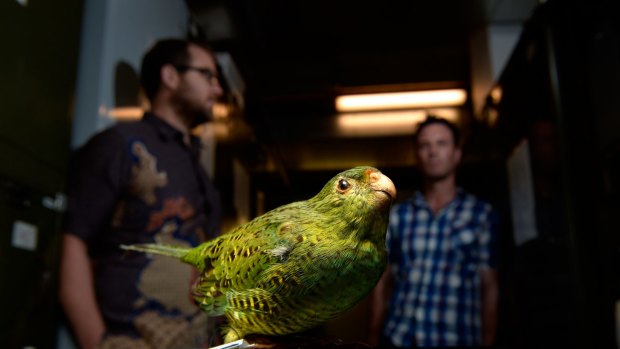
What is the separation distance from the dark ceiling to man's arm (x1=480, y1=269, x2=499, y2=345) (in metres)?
0.50

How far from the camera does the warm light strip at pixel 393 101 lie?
4.74 feet

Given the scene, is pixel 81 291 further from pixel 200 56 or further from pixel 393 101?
pixel 393 101

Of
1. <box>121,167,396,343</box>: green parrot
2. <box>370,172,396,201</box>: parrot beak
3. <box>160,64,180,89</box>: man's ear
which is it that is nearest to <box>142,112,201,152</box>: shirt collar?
<box>160,64,180,89</box>: man's ear

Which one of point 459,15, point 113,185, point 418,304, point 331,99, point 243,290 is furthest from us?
point 459,15

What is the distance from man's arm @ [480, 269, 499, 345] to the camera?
49.8 inches

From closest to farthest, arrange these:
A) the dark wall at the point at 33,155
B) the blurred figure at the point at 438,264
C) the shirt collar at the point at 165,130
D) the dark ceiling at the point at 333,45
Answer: the blurred figure at the point at 438,264, the dark wall at the point at 33,155, the shirt collar at the point at 165,130, the dark ceiling at the point at 333,45

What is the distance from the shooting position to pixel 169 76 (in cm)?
151

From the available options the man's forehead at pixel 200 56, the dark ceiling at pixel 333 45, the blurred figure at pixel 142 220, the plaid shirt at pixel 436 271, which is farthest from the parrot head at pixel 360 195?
the man's forehead at pixel 200 56

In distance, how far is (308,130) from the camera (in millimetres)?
1398

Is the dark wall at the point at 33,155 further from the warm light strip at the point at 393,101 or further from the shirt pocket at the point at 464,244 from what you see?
the shirt pocket at the point at 464,244

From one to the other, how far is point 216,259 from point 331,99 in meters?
0.80

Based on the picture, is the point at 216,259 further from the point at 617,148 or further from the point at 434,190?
the point at 617,148

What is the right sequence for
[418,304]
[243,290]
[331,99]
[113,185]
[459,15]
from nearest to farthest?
[243,290], [418,304], [113,185], [331,99], [459,15]

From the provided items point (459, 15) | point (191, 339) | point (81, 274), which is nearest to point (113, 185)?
point (81, 274)
